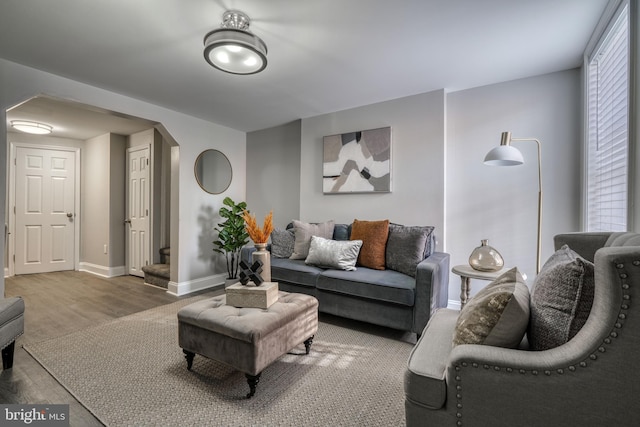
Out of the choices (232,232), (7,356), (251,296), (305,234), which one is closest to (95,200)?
(232,232)

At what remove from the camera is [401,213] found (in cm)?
320

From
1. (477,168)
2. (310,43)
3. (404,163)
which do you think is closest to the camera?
(310,43)

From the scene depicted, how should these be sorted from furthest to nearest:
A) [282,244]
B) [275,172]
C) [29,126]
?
1. [275,172]
2. [29,126]
3. [282,244]

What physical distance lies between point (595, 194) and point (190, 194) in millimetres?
4255

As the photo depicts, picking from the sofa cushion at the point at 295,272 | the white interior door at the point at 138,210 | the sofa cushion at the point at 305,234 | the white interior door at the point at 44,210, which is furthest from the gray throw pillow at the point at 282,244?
the white interior door at the point at 44,210

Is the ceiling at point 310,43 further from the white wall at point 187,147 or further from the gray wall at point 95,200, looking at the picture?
the gray wall at point 95,200

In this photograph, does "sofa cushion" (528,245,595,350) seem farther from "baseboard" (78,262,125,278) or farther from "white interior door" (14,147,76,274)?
"white interior door" (14,147,76,274)

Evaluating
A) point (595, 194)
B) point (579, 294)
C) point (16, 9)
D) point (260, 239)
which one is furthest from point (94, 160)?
point (595, 194)

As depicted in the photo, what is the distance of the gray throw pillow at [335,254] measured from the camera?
2.73 meters

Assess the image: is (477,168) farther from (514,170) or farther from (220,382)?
(220,382)

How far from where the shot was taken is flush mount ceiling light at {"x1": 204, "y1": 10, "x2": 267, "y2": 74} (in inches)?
72.2

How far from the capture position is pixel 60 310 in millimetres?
2973

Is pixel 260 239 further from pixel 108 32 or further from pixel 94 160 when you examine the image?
pixel 94 160

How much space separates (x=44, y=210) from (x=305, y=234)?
472cm
